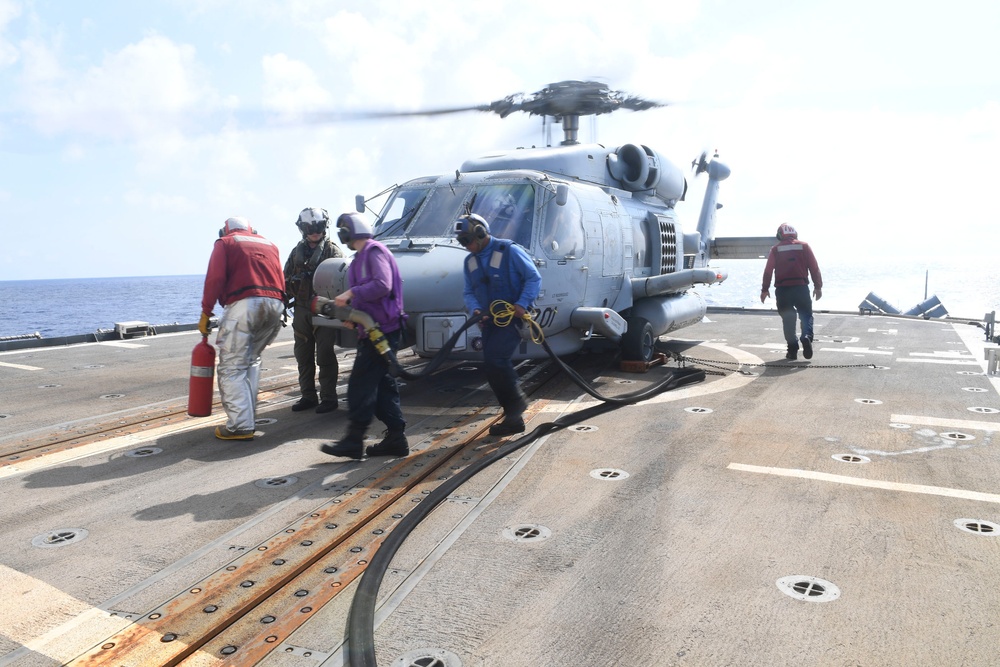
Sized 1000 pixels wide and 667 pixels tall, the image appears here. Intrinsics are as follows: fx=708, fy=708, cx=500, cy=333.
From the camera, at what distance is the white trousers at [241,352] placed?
554 cm

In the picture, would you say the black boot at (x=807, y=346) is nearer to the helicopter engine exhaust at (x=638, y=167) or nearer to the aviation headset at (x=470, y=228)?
the helicopter engine exhaust at (x=638, y=167)

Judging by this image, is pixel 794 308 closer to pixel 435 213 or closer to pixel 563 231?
pixel 563 231

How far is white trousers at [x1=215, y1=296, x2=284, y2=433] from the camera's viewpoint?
18.2 feet

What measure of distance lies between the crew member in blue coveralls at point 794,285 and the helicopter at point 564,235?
85cm

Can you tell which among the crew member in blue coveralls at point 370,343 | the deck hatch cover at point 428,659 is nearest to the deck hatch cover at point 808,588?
the deck hatch cover at point 428,659

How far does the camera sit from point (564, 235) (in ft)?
25.7

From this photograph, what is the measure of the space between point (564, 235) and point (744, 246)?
793 cm

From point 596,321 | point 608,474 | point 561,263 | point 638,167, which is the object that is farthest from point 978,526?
point 638,167

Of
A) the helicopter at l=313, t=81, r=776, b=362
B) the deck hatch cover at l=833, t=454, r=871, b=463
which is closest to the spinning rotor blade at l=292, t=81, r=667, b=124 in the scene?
the helicopter at l=313, t=81, r=776, b=362

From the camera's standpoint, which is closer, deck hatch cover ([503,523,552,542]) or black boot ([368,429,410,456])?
deck hatch cover ([503,523,552,542])

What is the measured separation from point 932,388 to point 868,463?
3447 mm

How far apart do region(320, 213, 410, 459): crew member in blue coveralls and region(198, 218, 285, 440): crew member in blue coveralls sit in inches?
34.5

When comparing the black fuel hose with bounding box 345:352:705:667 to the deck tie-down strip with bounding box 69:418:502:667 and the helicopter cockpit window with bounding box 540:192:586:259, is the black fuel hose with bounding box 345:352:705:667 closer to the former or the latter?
the deck tie-down strip with bounding box 69:418:502:667

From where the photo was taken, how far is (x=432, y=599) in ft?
9.83
